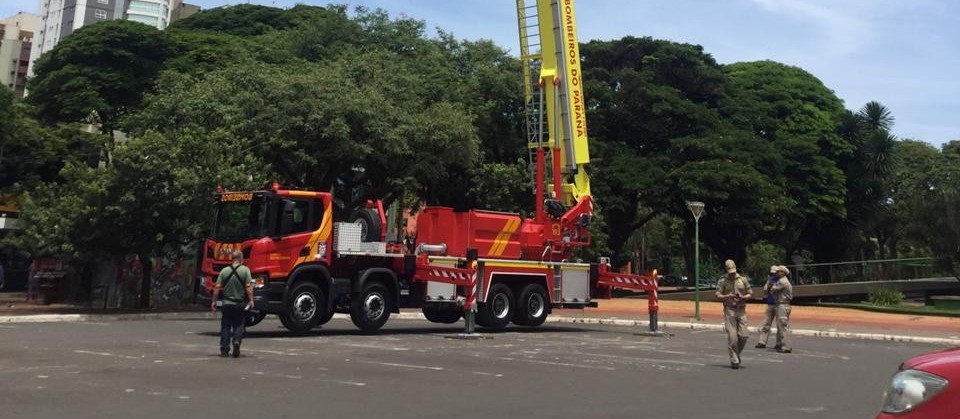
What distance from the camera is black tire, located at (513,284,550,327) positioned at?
68.2 ft

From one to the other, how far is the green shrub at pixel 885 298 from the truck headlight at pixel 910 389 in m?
34.2

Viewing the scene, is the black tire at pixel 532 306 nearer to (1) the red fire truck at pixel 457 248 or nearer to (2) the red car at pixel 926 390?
(1) the red fire truck at pixel 457 248

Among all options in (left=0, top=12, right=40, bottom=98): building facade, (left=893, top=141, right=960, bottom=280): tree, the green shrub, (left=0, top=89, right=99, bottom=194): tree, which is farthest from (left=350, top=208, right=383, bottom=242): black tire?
(left=0, top=12, right=40, bottom=98): building facade

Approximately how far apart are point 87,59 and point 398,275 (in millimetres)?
Answer: 30798

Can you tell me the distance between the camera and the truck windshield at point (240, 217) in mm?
17312

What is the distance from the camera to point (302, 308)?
17.5 meters

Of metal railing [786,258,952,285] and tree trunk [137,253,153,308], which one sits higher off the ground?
metal railing [786,258,952,285]

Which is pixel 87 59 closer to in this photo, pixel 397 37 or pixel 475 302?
pixel 397 37

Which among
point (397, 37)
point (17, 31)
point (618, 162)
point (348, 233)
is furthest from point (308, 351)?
point (17, 31)

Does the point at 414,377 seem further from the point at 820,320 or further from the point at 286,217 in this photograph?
the point at 820,320

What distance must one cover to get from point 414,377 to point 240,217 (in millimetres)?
8174

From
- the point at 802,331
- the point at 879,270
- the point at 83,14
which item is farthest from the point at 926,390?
the point at 83,14

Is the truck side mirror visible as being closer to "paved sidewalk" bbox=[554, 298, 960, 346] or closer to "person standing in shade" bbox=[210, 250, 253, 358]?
"person standing in shade" bbox=[210, 250, 253, 358]

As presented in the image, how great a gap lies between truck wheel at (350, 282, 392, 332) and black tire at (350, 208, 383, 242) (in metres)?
1.09
